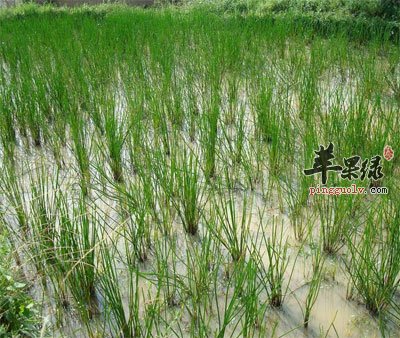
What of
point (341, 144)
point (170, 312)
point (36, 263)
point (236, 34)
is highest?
point (236, 34)

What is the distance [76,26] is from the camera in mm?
7449

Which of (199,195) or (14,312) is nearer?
(14,312)

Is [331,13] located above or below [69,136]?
above

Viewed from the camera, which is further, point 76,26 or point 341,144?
point 76,26

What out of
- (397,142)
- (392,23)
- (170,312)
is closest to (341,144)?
(397,142)

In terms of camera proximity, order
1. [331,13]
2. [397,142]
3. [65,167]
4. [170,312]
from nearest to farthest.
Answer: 1. [170,312]
2. [397,142]
3. [65,167]
4. [331,13]

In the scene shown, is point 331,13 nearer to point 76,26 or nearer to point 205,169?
point 76,26

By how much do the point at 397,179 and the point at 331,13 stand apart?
5406 mm

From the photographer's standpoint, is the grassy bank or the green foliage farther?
the grassy bank

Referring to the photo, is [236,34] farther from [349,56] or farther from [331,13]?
[331,13]

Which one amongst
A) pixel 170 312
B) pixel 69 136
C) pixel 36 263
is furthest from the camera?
pixel 69 136

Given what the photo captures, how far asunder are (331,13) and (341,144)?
5280mm

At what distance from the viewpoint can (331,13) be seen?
7320 mm

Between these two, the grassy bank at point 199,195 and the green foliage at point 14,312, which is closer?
the green foliage at point 14,312
